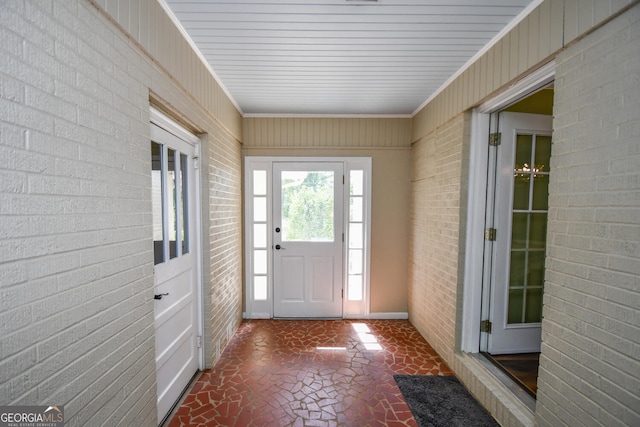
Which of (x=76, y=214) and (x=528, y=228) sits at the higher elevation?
(x=76, y=214)

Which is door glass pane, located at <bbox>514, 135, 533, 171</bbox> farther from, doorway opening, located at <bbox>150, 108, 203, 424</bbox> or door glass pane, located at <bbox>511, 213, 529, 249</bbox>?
doorway opening, located at <bbox>150, 108, 203, 424</bbox>

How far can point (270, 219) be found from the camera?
12.0ft

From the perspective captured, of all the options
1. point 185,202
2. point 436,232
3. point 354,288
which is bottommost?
point 354,288

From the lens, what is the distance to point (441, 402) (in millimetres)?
2133

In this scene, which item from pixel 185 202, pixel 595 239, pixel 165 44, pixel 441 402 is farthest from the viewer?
pixel 185 202

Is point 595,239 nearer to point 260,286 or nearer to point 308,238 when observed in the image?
point 308,238

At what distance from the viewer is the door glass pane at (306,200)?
3.65 m

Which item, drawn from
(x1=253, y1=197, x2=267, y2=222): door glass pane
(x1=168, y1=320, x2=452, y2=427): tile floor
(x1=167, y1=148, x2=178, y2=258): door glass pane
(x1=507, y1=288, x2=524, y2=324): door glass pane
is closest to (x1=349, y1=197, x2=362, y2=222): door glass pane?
(x1=253, y1=197, x2=267, y2=222): door glass pane

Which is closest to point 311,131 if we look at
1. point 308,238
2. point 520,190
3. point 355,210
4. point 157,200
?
point 355,210

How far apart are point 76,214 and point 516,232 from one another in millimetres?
2978

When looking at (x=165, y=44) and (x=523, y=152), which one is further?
(x=523, y=152)

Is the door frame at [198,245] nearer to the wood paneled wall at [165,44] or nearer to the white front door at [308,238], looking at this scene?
the wood paneled wall at [165,44]

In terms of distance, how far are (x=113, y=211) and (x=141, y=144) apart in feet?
1.35

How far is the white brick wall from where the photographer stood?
118cm
